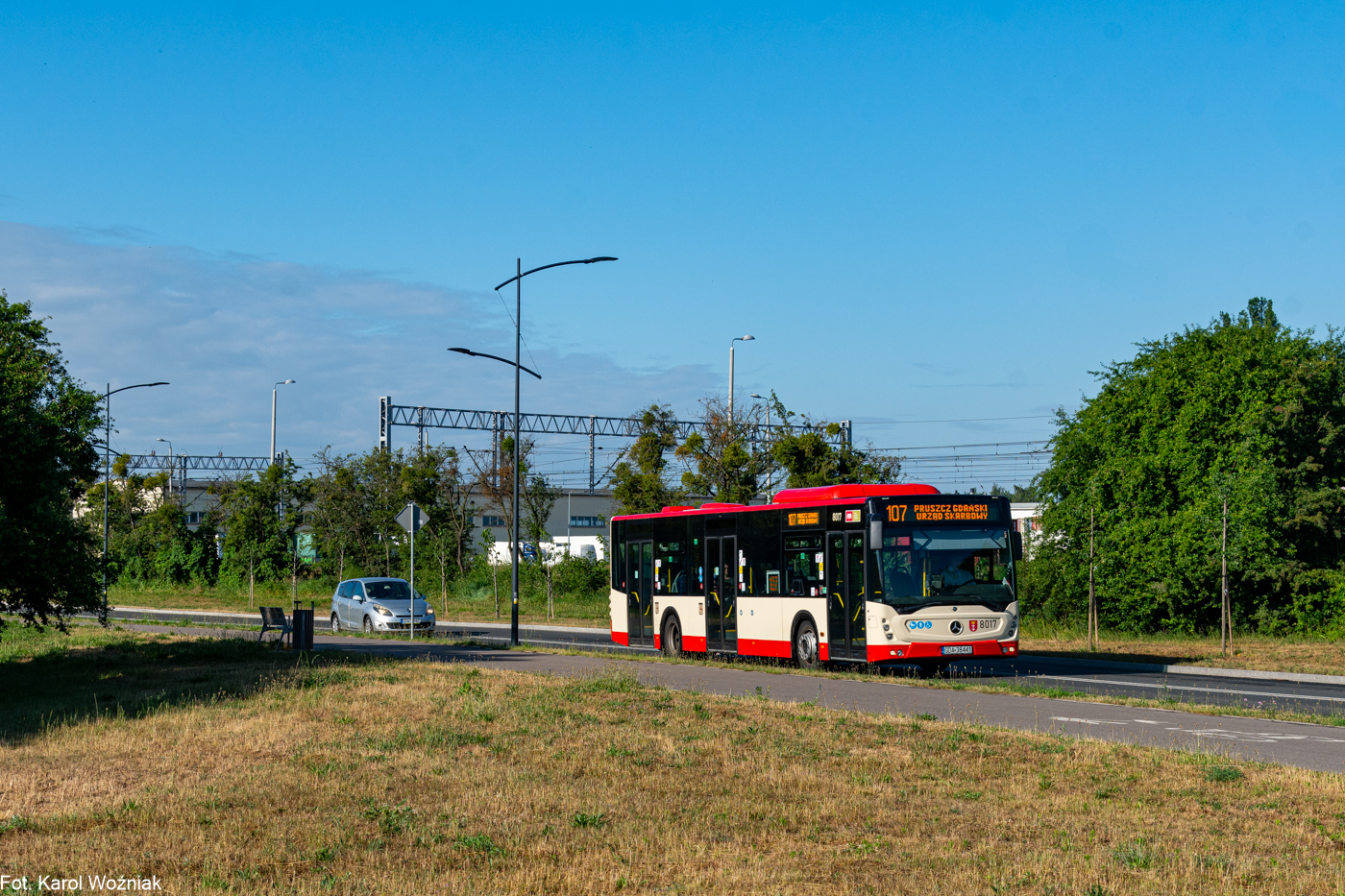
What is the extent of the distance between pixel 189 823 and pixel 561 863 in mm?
3063

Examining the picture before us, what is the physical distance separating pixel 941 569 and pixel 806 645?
3039 mm

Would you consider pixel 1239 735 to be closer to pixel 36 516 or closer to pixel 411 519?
pixel 36 516

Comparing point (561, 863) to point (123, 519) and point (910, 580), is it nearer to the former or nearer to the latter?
point (910, 580)

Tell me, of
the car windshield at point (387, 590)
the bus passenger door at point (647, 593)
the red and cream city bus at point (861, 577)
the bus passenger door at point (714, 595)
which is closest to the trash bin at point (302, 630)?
the bus passenger door at point (647, 593)

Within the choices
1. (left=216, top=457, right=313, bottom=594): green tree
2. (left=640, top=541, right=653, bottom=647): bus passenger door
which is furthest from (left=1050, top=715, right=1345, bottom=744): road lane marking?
(left=216, top=457, right=313, bottom=594): green tree

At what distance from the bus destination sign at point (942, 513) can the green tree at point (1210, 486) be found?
1230 cm

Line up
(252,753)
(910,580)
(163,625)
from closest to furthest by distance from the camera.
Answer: (252,753) < (910,580) < (163,625)

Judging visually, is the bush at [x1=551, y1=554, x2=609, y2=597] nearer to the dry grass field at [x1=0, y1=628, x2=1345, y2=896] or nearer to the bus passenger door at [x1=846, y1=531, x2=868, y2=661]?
the bus passenger door at [x1=846, y1=531, x2=868, y2=661]

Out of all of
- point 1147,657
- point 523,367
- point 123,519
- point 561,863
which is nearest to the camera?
point 561,863

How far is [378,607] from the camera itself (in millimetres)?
35906

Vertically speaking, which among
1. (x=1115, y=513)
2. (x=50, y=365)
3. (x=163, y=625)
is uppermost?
(x=50, y=365)

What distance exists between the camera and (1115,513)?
35156 mm

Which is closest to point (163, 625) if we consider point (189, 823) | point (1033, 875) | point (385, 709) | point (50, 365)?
point (50, 365)

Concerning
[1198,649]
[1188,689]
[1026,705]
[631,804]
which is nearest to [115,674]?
[1026,705]
